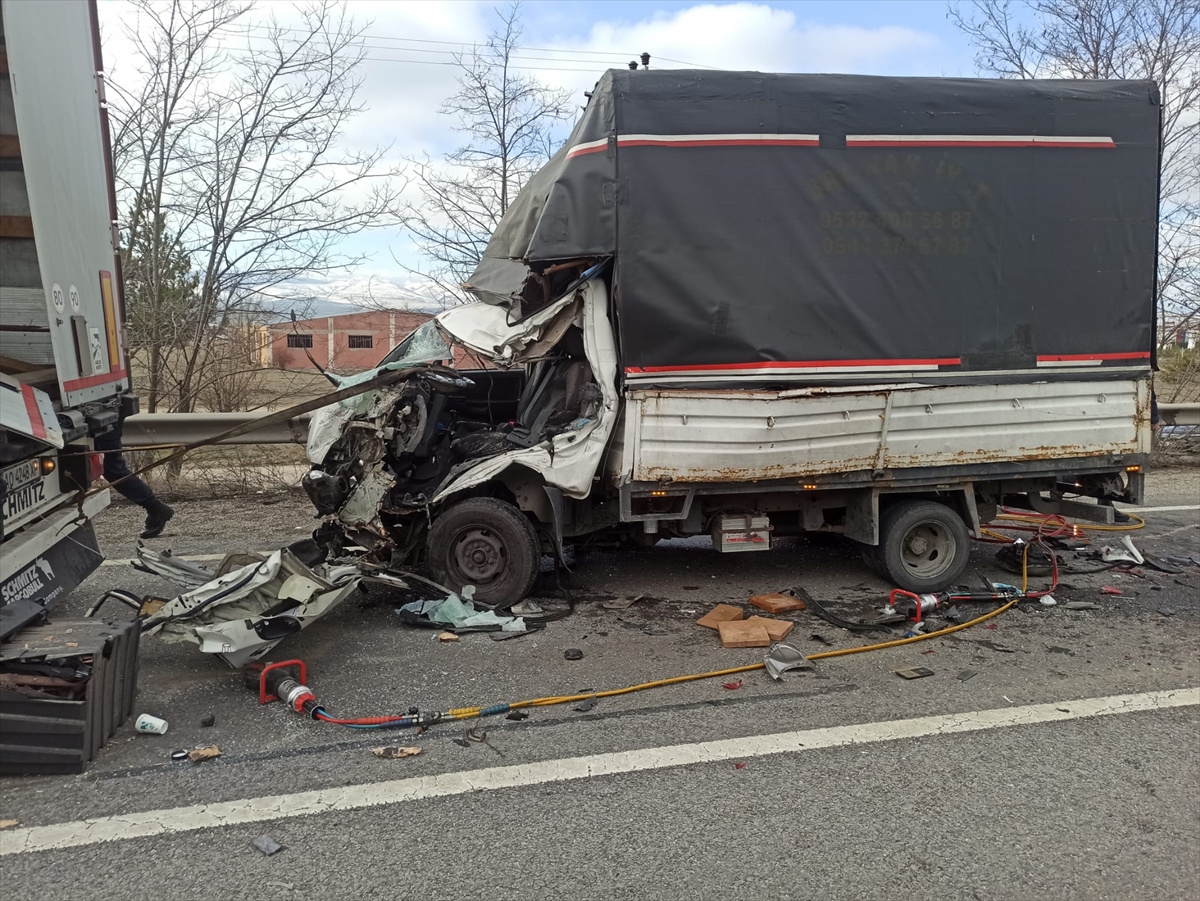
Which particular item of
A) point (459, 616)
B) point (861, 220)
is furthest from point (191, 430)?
point (861, 220)

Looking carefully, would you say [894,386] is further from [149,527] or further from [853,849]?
[149,527]

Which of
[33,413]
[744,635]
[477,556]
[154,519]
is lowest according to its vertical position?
[744,635]

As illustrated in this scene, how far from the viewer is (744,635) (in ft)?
15.5

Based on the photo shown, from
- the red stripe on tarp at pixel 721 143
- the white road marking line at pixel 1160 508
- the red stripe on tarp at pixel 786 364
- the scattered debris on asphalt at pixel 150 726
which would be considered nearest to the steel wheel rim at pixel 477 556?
the red stripe on tarp at pixel 786 364

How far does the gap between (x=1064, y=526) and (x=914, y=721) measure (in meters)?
4.21

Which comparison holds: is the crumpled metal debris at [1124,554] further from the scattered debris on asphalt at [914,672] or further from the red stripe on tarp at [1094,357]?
the scattered debris on asphalt at [914,672]

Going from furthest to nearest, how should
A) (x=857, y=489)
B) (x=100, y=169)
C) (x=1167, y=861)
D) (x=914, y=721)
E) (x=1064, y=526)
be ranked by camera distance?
1. (x=1064, y=526)
2. (x=857, y=489)
3. (x=100, y=169)
4. (x=914, y=721)
5. (x=1167, y=861)

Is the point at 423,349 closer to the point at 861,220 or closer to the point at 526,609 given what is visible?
the point at 526,609

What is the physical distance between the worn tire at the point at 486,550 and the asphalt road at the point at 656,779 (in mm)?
471

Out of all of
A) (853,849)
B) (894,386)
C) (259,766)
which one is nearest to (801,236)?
(894,386)

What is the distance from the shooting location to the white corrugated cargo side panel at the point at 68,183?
394cm

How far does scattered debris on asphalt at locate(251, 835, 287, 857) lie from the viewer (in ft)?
9.11

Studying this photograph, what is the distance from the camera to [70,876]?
8.65 feet

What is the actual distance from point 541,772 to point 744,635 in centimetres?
175
